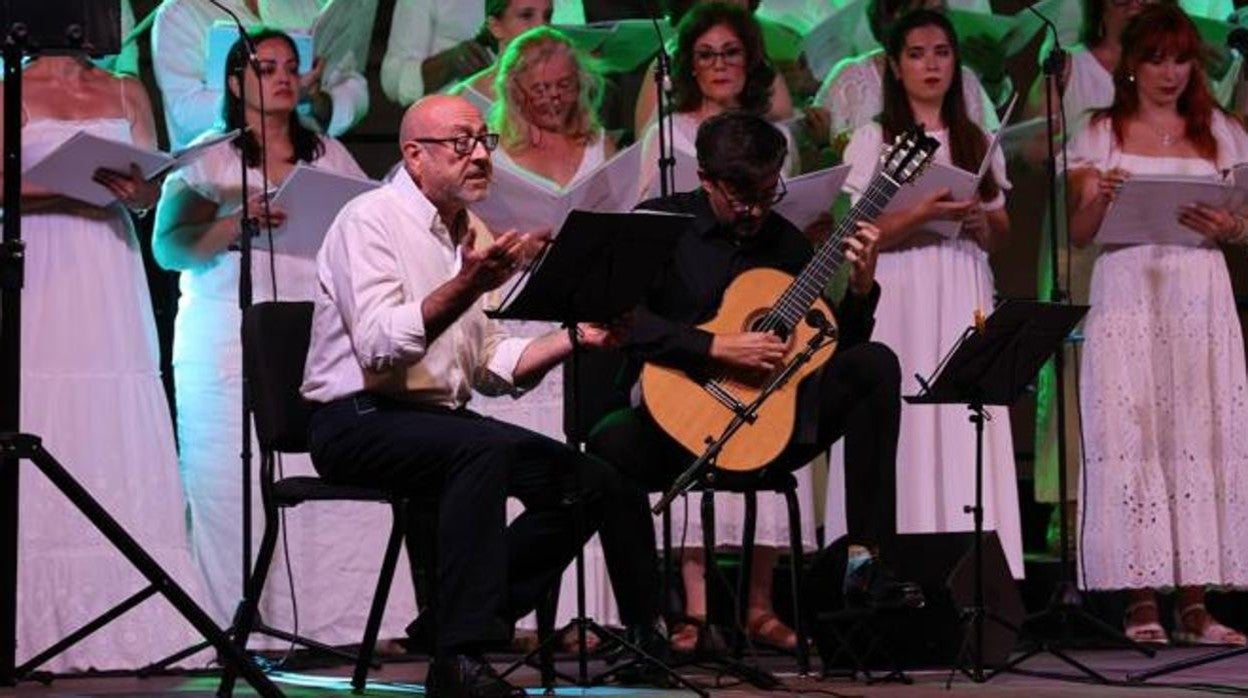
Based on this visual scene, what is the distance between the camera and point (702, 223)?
645 centimetres

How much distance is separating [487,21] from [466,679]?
3318 mm

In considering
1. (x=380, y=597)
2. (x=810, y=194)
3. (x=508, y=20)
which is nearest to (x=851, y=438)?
(x=810, y=194)

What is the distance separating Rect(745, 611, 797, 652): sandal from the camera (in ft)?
23.5

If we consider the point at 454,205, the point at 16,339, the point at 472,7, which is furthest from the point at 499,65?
the point at 16,339

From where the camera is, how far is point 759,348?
6.03 meters

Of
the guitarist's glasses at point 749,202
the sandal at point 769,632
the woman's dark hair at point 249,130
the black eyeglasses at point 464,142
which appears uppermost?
the woman's dark hair at point 249,130

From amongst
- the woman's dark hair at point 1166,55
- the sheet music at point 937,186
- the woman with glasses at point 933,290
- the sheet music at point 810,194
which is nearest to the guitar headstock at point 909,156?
the sheet music at point 810,194

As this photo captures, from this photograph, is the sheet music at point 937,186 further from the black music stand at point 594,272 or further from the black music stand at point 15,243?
the black music stand at point 15,243

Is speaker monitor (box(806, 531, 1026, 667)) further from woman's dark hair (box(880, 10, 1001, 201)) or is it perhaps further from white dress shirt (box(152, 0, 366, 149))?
white dress shirt (box(152, 0, 366, 149))

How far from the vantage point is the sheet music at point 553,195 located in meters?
6.74

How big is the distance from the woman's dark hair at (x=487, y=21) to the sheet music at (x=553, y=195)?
1113mm

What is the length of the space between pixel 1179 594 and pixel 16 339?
4163 millimetres

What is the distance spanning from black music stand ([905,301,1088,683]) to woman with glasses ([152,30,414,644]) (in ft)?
6.78

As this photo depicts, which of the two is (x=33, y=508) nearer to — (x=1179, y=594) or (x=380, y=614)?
(x=380, y=614)
